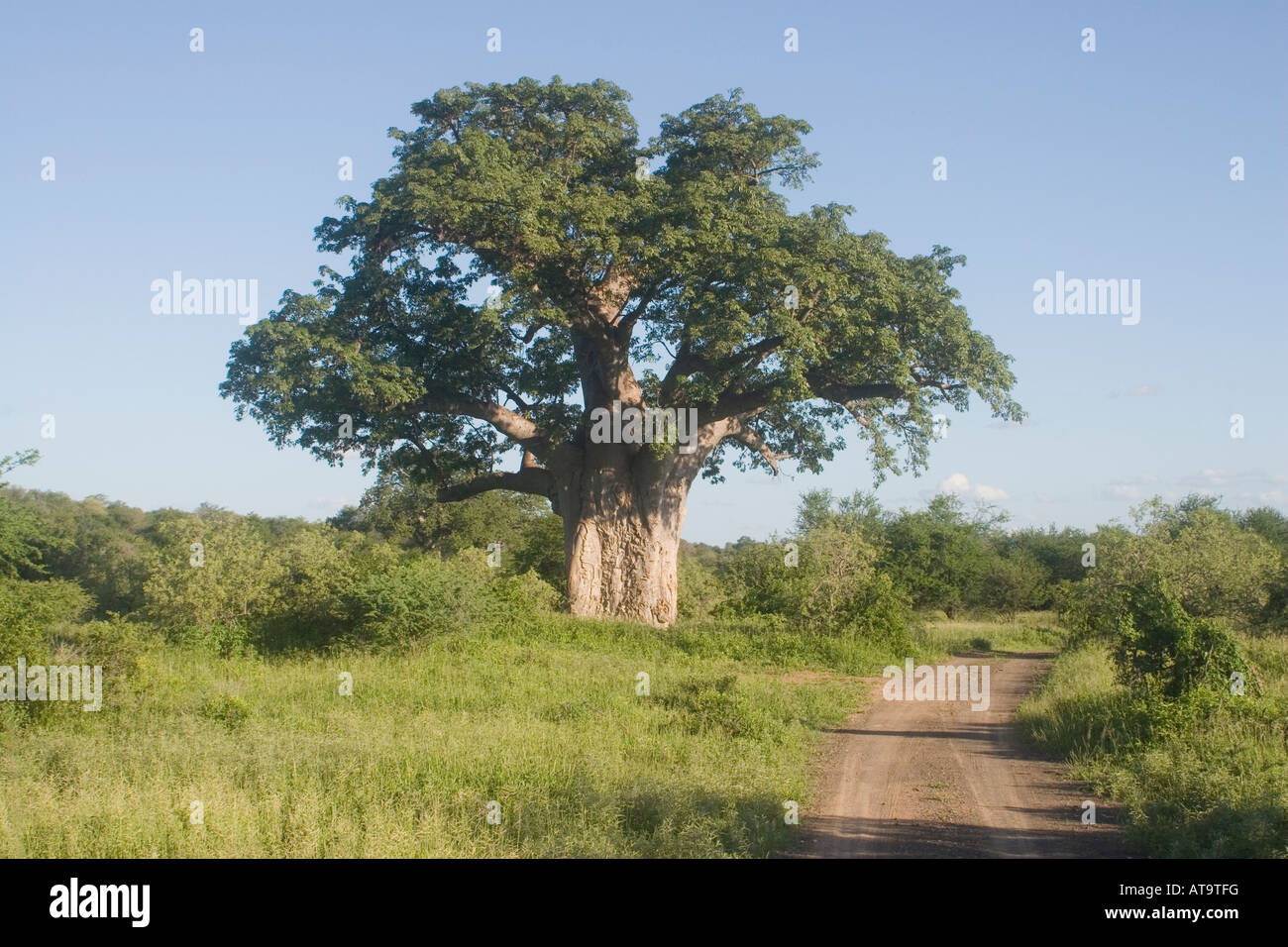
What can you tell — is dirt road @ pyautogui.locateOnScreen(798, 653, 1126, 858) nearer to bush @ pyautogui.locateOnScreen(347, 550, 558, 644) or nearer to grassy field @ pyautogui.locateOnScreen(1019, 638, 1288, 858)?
grassy field @ pyautogui.locateOnScreen(1019, 638, 1288, 858)

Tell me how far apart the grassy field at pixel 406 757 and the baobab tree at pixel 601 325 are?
552cm

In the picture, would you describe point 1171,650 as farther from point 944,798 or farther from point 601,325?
point 601,325

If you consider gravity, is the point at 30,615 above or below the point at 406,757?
above

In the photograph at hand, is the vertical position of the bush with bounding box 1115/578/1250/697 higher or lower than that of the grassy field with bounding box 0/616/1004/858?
higher

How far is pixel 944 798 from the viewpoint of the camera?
8.19 metres

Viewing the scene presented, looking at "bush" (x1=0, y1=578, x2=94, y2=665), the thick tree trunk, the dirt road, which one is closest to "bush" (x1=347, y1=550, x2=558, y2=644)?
the thick tree trunk

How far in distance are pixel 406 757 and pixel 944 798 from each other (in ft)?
14.0

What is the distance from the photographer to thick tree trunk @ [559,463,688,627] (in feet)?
67.5

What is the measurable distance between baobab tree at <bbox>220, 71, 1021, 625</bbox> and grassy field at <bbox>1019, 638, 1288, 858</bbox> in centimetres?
780
